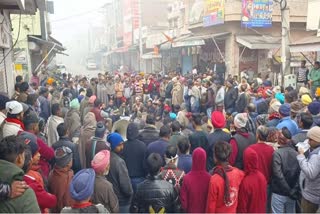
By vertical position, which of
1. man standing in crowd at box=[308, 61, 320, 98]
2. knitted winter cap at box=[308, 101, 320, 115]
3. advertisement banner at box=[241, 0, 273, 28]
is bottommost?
knitted winter cap at box=[308, 101, 320, 115]

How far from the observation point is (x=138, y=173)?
500cm

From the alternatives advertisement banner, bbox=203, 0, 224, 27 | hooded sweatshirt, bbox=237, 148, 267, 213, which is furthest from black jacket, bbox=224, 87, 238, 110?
advertisement banner, bbox=203, 0, 224, 27

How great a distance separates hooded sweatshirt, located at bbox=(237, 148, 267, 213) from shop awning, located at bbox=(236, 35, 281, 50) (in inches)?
551

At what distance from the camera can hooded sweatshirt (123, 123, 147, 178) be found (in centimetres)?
497

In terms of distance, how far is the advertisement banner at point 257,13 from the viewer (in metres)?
16.8

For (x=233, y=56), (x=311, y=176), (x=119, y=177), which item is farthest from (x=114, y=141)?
(x=233, y=56)

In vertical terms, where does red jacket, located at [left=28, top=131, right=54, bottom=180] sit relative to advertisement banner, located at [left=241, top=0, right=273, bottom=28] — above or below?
below

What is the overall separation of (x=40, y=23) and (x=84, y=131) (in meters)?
14.5

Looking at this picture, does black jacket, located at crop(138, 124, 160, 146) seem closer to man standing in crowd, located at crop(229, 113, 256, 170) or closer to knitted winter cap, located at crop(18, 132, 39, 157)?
man standing in crowd, located at crop(229, 113, 256, 170)

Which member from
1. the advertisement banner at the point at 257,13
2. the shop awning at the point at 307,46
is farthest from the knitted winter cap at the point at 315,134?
the advertisement banner at the point at 257,13

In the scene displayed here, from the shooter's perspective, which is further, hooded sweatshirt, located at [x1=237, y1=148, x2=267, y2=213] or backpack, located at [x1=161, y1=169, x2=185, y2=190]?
backpack, located at [x1=161, y1=169, x2=185, y2=190]

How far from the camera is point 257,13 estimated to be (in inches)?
667

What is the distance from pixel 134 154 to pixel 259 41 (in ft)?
46.5

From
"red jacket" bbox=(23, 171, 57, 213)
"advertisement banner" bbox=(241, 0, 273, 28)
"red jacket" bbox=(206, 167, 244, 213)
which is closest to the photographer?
"red jacket" bbox=(23, 171, 57, 213)
